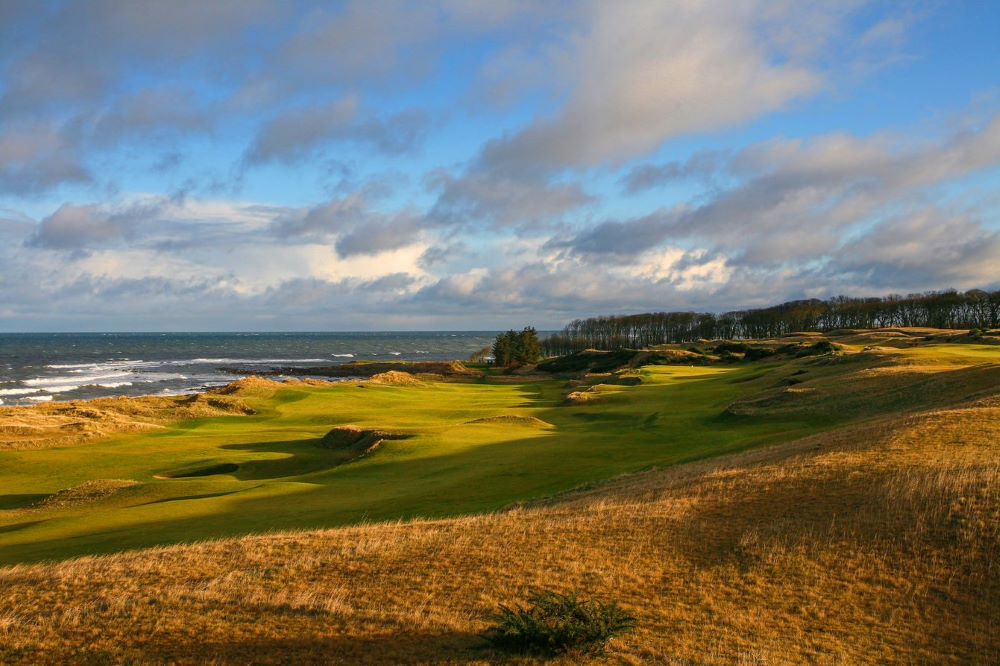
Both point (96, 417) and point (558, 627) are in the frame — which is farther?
point (96, 417)

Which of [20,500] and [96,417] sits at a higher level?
[96,417]

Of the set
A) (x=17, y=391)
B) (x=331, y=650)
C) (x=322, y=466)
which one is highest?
(x=331, y=650)

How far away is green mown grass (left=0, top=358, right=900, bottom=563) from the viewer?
21609 mm

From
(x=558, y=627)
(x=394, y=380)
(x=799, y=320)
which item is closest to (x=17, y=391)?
(x=394, y=380)

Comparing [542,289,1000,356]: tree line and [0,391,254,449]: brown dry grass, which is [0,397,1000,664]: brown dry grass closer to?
[0,391,254,449]: brown dry grass

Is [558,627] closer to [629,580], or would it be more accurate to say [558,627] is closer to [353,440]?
[629,580]

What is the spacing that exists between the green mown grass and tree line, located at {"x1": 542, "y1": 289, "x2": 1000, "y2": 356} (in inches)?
4415

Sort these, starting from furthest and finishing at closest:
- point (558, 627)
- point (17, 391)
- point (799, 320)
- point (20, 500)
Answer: point (799, 320) → point (17, 391) → point (20, 500) → point (558, 627)

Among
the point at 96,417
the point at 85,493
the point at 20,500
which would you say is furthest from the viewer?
the point at 96,417

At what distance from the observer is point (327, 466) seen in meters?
35.3

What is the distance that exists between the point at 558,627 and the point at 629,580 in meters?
2.90

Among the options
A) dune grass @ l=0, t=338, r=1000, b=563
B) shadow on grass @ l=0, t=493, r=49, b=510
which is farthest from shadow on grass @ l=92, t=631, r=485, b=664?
shadow on grass @ l=0, t=493, r=49, b=510

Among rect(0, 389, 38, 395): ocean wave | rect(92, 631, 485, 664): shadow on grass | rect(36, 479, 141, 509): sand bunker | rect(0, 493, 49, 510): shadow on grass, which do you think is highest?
rect(92, 631, 485, 664): shadow on grass

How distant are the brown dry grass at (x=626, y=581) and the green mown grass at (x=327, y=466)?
572cm
